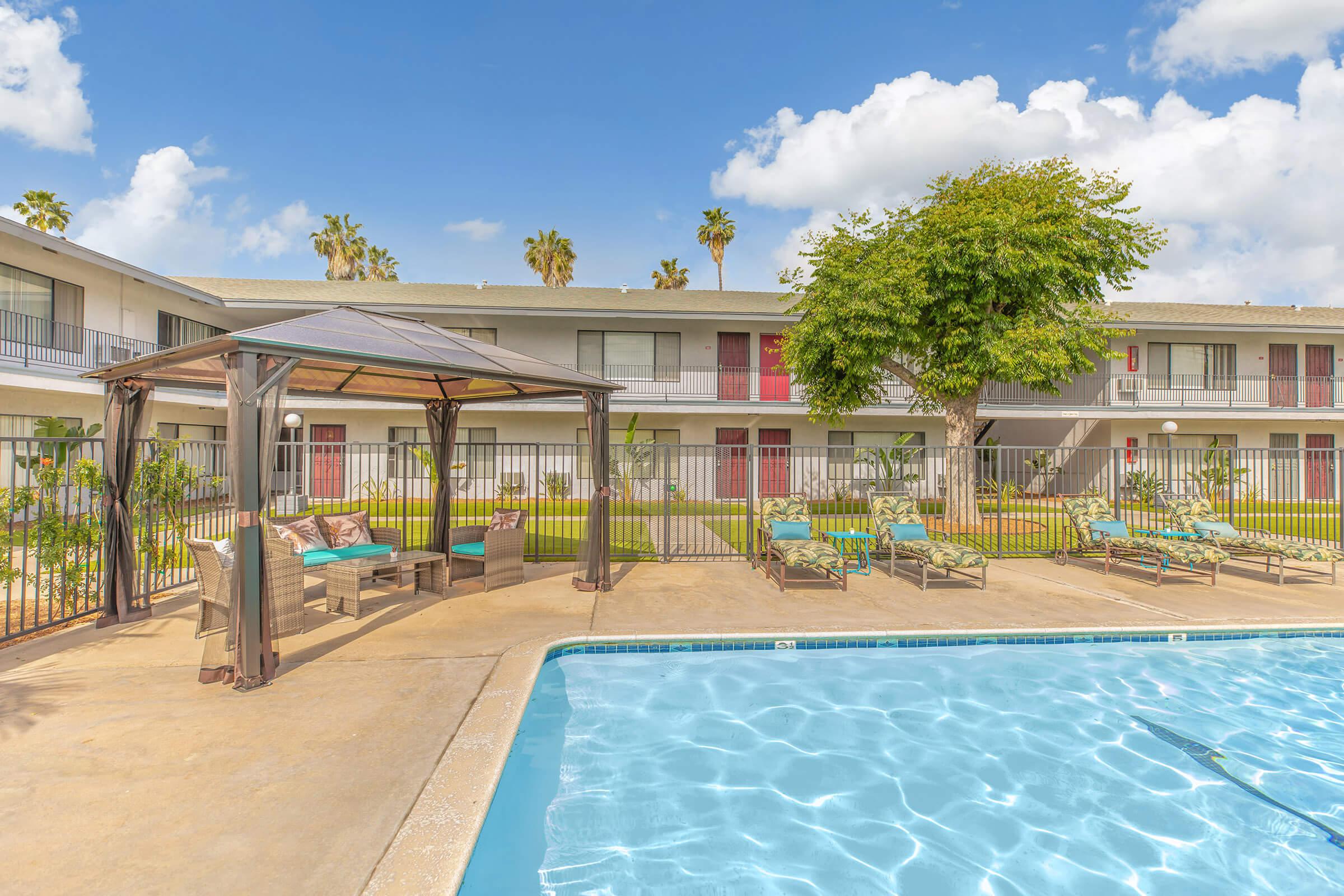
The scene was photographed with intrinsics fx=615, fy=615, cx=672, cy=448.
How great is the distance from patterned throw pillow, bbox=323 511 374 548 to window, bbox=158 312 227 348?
49.7 ft

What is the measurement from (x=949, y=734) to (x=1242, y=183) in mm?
35456

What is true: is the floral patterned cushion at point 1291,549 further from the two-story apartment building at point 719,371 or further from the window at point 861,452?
the window at point 861,452

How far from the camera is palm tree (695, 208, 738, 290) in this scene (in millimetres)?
41969

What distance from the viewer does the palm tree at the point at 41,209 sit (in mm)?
26375

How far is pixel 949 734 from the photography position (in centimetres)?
468

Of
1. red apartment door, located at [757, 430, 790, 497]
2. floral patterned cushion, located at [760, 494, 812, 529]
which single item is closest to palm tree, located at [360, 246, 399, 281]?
red apartment door, located at [757, 430, 790, 497]

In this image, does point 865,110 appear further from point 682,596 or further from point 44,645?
point 44,645

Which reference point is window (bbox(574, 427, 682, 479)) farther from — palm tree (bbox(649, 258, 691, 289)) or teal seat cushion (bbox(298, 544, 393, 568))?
palm tree (bbox(649, 258, 691, 289))

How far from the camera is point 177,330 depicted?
1986cm

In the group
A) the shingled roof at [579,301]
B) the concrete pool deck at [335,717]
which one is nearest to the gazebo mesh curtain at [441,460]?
the concrete pool deck at [335,717]

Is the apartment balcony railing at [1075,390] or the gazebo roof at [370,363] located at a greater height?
the apartment balcony railing at [1075,390]

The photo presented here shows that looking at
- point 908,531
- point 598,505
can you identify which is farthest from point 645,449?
point 598,505

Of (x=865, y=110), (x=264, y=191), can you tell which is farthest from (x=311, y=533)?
(x=865, y=110)

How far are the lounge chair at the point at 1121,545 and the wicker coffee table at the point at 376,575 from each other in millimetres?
9419
